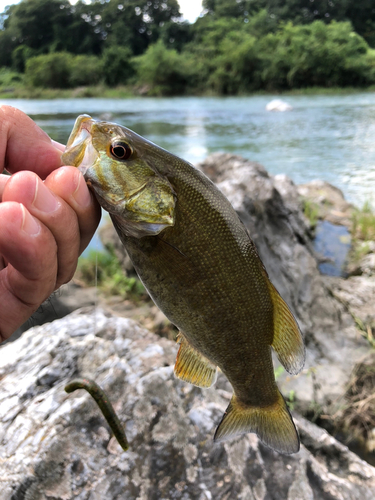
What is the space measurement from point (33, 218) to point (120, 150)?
15.2 inches

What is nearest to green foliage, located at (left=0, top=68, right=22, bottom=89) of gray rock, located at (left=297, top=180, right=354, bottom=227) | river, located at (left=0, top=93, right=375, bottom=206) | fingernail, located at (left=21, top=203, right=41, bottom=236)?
river, located at (left=0, top=93, right=375, bottom=206)

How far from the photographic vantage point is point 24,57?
59312 mm

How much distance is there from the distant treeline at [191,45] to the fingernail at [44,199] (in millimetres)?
47760

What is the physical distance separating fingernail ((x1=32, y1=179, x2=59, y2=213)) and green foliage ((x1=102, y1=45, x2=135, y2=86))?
57356 millimetres

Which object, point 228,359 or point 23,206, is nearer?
point 23,206

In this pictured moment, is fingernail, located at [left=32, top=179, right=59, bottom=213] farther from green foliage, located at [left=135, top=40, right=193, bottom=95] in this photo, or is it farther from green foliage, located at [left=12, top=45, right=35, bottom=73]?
green foliage, located at [left=12, top=45, right=35, bottom=73]

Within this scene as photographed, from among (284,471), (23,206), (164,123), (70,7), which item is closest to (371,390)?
(284,471)

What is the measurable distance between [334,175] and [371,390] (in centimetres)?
948

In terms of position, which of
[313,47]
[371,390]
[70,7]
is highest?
[70,7]

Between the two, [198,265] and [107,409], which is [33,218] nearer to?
[198,265]

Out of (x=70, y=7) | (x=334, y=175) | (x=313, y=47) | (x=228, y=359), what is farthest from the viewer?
(x=70, y=7)

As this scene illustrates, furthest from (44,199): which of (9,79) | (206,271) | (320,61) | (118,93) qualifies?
(9,79)

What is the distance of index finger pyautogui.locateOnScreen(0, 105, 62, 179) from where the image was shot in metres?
1.56

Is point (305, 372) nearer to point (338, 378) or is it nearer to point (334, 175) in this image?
point (338, 378)
